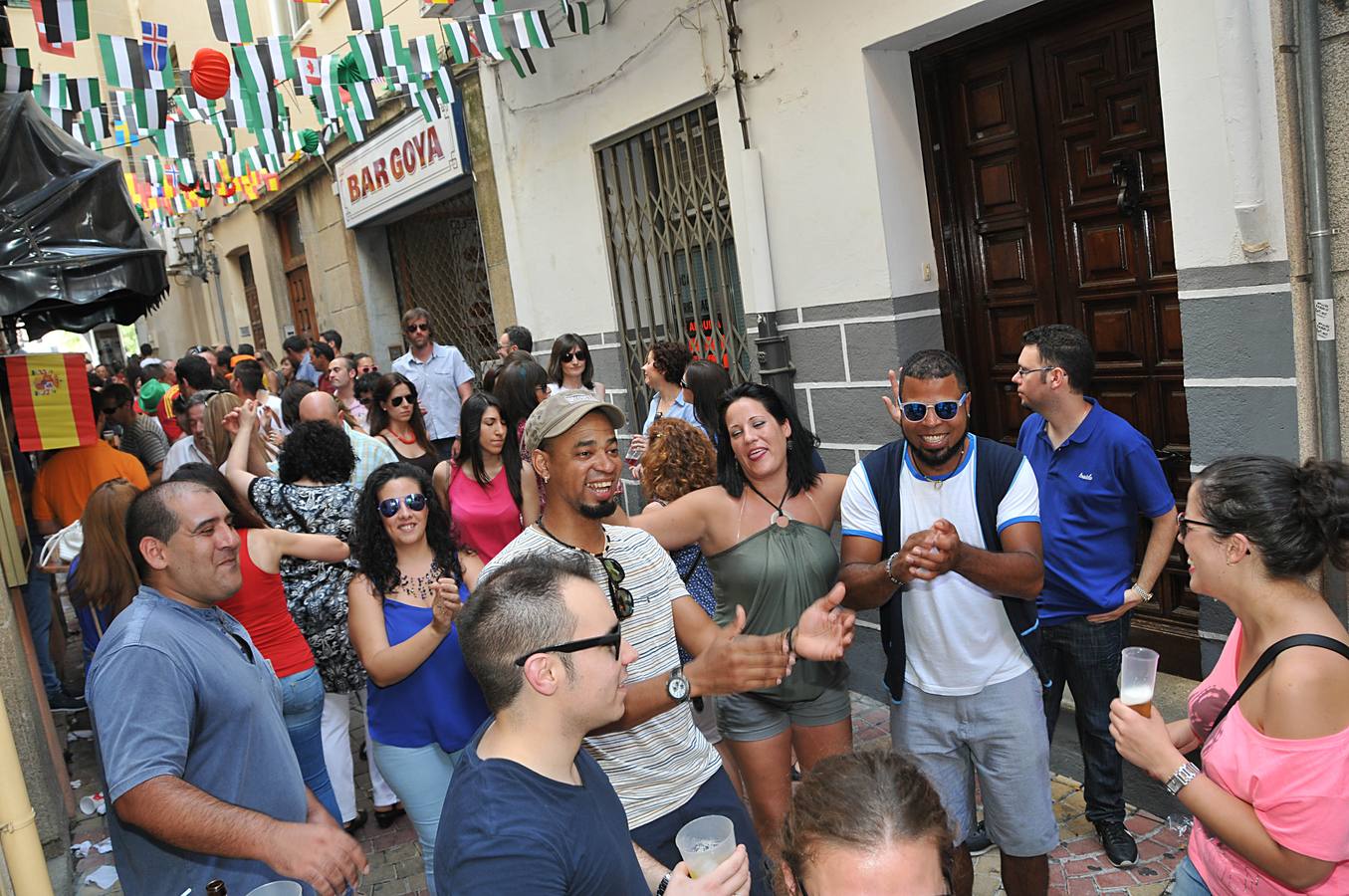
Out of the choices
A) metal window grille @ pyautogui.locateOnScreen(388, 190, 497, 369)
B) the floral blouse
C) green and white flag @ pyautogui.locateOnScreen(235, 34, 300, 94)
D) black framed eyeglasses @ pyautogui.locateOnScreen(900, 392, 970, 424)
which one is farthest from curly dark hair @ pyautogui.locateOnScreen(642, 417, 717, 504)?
metal window grille @ pyautogui.locateOnScreen(388, 190, 497, 369)

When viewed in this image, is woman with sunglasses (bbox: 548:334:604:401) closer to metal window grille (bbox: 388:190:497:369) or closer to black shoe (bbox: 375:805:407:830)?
black shoe (bbox: 375:805:407:830)

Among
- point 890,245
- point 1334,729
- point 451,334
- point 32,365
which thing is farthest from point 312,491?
point 451,334

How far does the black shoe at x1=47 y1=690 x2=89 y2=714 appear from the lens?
681cm

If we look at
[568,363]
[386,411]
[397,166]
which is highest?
[397,166]

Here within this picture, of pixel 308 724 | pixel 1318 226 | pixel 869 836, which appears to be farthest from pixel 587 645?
pixel 1318 226

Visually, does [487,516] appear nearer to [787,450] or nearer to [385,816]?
[385,816]

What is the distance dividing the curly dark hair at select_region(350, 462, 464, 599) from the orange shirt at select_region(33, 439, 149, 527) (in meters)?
3.53

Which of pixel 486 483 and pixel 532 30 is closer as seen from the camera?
pixel 486 483

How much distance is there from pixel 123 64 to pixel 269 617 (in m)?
5.07

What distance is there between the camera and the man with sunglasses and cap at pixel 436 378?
26.4 feet

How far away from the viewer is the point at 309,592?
4.43 m

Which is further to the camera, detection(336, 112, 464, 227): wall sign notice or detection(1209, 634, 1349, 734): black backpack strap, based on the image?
detection(336, 112, 464, 227): wall sign notice

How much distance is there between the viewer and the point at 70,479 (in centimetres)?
654

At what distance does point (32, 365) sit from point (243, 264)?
13.2 meters
